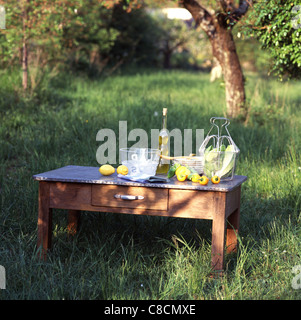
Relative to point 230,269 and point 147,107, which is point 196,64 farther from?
point 230,269

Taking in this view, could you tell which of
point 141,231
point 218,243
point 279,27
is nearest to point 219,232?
point 218,243

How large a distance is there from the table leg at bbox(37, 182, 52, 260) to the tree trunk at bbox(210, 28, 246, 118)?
4.94 m

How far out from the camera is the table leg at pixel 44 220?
346cm

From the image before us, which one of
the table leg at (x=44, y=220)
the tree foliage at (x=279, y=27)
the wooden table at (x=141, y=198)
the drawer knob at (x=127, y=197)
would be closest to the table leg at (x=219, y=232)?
the wooden table at (x=141, y=198)

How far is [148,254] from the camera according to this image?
3807 mm

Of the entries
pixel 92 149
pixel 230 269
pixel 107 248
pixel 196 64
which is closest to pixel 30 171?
pixel 92 149

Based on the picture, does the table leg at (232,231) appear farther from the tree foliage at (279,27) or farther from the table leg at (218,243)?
the tree foliage at (279,27)

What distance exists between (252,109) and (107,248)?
4.84 meters

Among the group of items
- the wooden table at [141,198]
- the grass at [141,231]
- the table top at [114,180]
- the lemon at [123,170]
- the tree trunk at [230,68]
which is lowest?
the grass at [141,231]

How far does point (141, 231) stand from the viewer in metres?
4.20

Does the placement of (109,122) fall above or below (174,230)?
above
